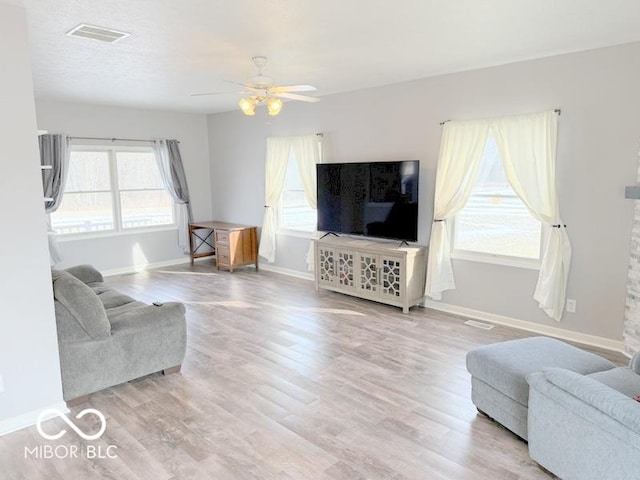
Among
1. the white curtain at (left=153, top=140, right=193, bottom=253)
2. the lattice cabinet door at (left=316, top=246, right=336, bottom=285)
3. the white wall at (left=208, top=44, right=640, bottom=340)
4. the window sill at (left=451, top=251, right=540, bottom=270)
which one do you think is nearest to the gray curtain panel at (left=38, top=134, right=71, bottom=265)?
the white curtain at (left=153, top=140, right=193, bottom=253)

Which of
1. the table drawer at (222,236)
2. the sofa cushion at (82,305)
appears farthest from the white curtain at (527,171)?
the table drawer at (222,236)

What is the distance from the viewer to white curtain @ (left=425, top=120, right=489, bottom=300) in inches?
187

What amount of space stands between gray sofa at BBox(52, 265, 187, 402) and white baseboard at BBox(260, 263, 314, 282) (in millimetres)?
3352

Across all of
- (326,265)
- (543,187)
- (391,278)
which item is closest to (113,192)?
(326,265)

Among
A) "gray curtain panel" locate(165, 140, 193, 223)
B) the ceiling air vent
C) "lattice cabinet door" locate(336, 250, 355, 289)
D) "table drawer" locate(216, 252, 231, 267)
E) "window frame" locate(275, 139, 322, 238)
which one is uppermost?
the ceiling air vent

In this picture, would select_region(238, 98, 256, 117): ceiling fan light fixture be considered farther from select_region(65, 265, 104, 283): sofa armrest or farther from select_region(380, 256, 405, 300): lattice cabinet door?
select_region(65, 265, 104, 283): sofa armrest

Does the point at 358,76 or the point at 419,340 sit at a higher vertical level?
the point at 358,76

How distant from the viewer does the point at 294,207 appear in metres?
7.08

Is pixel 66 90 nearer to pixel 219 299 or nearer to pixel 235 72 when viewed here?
pixel 235 72

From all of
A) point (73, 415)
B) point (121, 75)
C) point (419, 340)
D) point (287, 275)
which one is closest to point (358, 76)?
point (121, 75)

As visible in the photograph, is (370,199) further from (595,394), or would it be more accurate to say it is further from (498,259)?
(595,394)

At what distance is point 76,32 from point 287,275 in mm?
4614

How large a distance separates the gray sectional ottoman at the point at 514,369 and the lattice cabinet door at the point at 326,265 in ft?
10.3

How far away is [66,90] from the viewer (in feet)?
18.7
